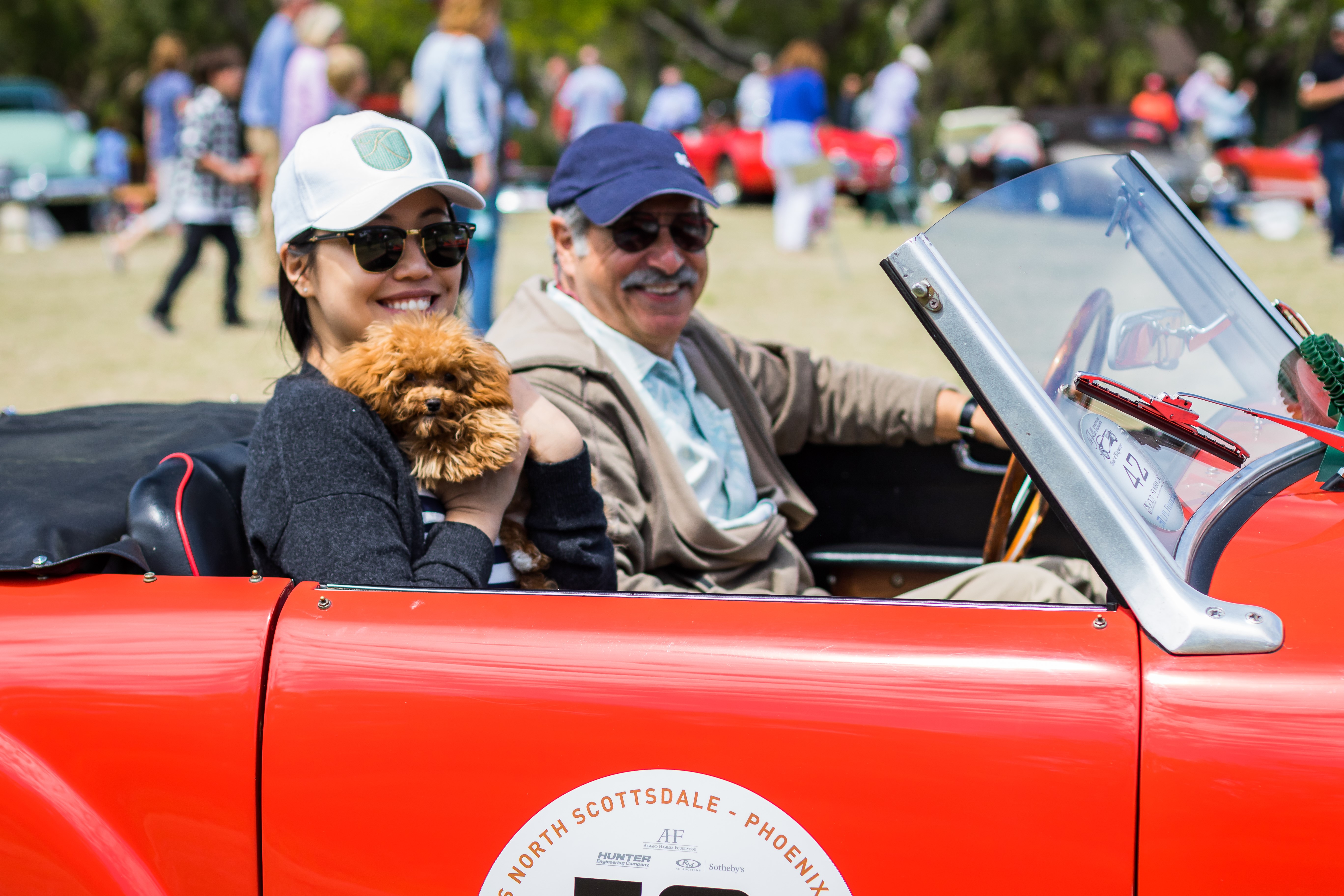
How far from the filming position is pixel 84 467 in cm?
198

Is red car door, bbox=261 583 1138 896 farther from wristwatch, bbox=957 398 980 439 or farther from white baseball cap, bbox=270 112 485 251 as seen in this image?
wristwatch, bbox=957 398 980 439

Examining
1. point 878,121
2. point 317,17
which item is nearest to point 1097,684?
point 317,17

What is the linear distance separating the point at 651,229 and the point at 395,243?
0.69 meters

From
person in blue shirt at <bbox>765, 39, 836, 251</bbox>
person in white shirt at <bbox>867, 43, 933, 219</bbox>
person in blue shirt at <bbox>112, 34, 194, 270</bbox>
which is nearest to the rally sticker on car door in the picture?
person in blue shirt at <bbox>112, 34, 194, 270</bbox>

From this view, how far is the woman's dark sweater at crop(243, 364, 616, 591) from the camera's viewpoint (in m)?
1.56

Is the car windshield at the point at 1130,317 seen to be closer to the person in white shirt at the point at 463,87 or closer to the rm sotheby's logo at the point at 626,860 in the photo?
the rm sotheby's logo at the point at 626,860

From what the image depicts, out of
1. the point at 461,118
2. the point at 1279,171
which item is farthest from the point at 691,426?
the point at 1279,171

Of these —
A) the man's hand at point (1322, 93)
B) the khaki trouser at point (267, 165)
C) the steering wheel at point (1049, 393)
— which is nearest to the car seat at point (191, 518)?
the steering wheel at point (1049, 393)

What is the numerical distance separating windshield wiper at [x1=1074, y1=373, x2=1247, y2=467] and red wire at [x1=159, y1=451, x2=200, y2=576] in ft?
4.12

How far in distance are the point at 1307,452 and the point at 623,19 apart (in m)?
29.9

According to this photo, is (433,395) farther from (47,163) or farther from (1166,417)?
(47,163)

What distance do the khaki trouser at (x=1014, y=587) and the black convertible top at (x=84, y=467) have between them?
127cm

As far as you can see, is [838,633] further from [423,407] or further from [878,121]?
[878,121]

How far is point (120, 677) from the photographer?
4.66 ft
